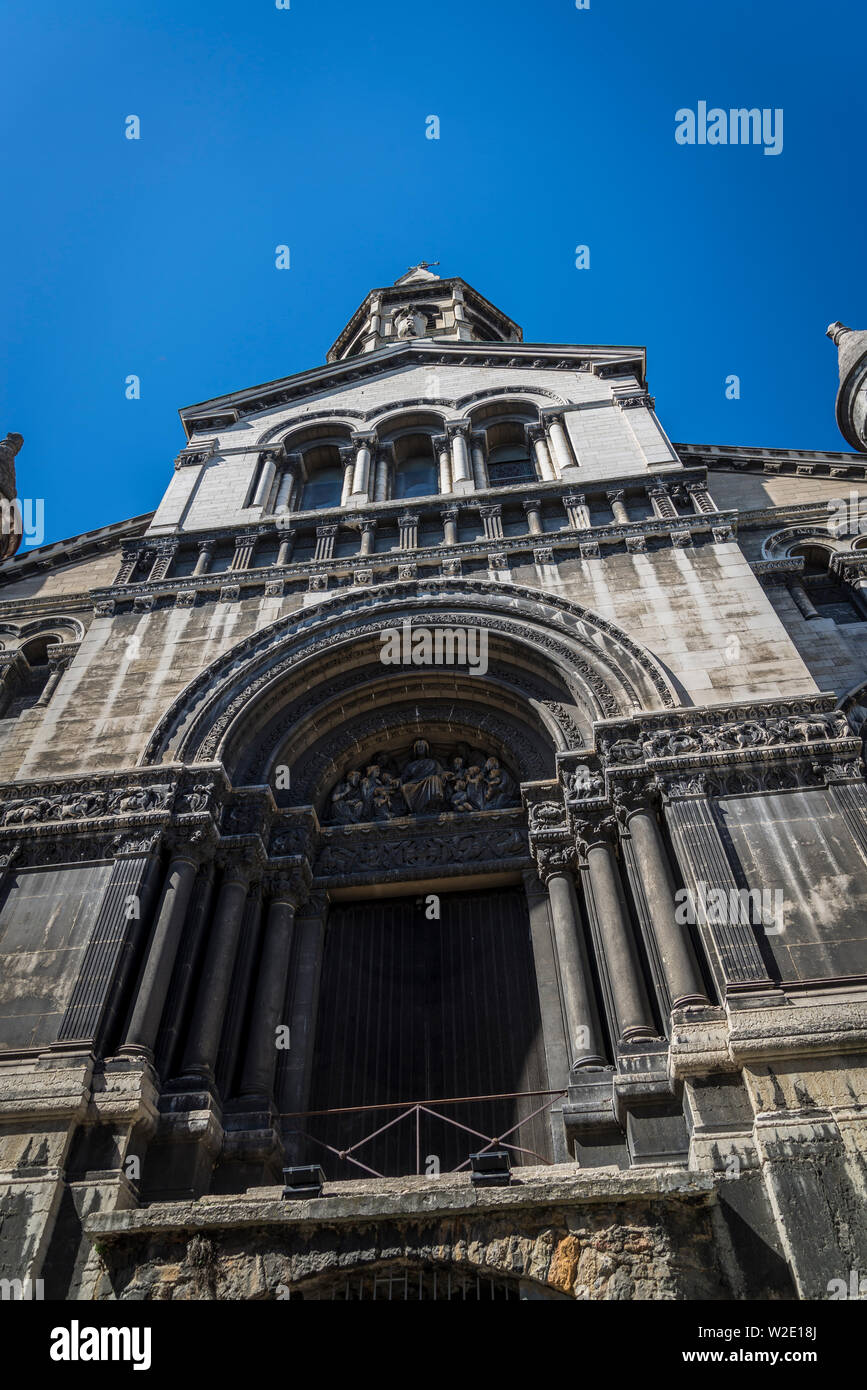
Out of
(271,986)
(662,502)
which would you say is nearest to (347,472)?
(662,502)

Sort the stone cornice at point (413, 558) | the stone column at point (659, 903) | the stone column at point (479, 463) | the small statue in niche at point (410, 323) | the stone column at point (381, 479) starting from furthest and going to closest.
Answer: the small statue in niche at point (410, 323) < the stone column at point (381, 479) < the stone column at point (479, 463) < the stone cornice at point (413, 558) < the stone column at point (659, 903)

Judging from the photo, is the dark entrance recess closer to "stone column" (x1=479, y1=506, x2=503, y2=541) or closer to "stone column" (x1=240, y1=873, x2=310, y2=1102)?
"stone column" (x1=240, y1=873, x2=310, y2=1102)

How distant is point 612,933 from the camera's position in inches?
456

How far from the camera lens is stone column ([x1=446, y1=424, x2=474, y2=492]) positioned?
1933 cm

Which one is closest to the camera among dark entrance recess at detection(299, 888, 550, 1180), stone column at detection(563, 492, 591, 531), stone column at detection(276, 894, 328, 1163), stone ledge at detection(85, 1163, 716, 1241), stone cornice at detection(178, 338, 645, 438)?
stone ledge at detection(85, 1163, 716, 1241)

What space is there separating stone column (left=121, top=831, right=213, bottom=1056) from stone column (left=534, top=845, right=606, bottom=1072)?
14.4 feet

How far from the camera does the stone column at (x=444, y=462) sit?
19.8 m

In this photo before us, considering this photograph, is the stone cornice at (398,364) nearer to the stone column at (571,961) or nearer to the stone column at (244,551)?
the stone column at (244,551)

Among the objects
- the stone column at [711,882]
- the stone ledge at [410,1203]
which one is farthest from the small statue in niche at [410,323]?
the stone ledge at [410,1203]

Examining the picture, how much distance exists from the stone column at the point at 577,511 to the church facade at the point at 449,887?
0.14 meters

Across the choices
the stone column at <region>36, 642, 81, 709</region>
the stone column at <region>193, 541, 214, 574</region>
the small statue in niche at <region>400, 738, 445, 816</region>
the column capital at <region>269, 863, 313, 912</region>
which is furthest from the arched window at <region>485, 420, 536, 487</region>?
the column capital at <region>269, 863, 313, 912</region>
